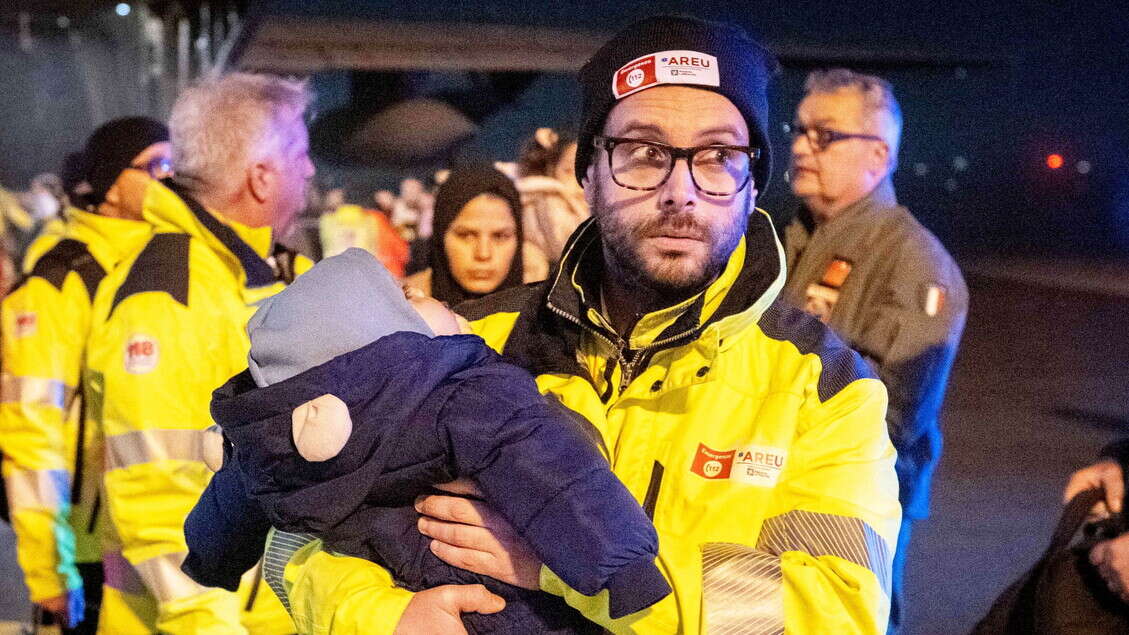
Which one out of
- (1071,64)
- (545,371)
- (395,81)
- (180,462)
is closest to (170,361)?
(180,462)

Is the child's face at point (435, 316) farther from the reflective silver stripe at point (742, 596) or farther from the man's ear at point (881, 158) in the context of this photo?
the man's ear at point (881, 158)

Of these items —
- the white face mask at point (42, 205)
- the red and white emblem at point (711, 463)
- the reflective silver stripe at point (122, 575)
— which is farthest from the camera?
the white face mask at point (42, 205)

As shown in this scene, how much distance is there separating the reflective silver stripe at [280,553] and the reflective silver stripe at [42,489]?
186 centimetres

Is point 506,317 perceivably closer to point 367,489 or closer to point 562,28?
point 367,489

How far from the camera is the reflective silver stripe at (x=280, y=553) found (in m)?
1.54

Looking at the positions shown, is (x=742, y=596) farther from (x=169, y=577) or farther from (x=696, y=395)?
(x=169, y=577)

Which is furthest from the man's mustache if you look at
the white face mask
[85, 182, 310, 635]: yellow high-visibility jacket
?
the white face mask

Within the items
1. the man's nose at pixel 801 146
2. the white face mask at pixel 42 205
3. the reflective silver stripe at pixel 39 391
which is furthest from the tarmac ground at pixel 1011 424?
the white face mask at pixel 42 205

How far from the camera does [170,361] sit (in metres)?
2.32

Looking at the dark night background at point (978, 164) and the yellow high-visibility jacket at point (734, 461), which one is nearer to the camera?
the yellow high-visibility jacket at point (734, 461)

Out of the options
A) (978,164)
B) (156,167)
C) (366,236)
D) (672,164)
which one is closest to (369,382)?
(672,164)

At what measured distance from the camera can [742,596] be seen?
1250mm

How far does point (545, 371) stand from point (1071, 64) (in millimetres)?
4528

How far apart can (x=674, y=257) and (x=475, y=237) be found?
2167 millimetres
